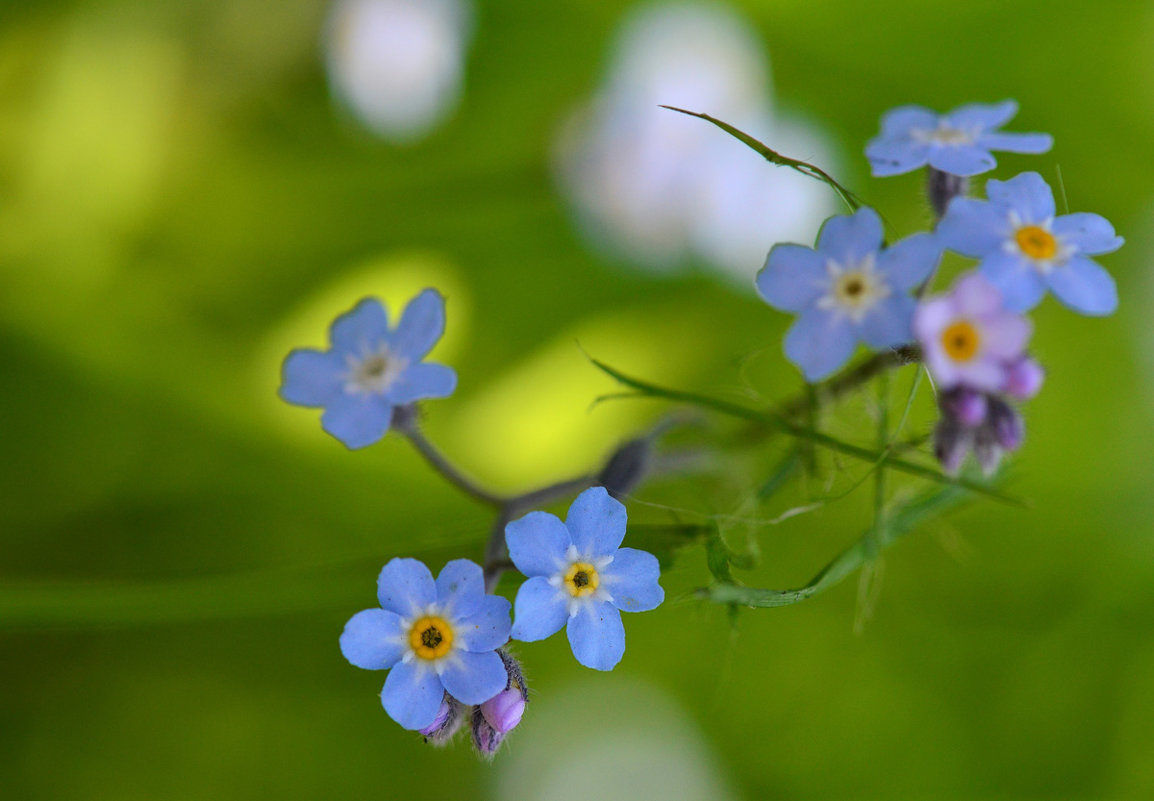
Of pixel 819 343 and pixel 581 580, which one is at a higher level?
pixel 819 343

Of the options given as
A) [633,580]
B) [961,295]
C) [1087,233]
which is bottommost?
[633,580]

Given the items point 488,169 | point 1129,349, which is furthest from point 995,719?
point 488,169

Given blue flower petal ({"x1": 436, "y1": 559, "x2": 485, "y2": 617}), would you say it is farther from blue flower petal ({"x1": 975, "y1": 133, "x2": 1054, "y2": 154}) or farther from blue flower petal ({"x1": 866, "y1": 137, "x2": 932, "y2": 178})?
blue flower petal ({"x1": 975, "y1": 133, "x2": 1054, "y2": 154})

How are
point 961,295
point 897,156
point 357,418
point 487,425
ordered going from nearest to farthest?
point 961,295, point 897,156, point 357,418, point 487,425

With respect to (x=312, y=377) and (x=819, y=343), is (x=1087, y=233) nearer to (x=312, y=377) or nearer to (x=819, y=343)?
(x=819, y=343)

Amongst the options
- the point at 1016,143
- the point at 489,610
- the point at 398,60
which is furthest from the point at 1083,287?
the point at 398,60

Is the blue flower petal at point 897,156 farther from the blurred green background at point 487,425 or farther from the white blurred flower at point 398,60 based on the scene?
the white blurred flower at point 398,60
